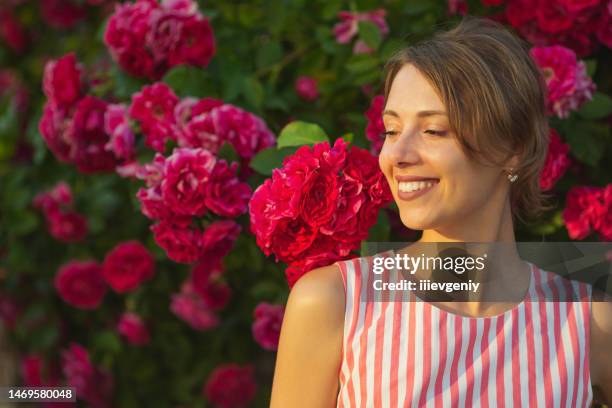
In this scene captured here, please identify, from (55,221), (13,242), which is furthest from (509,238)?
(13,242)

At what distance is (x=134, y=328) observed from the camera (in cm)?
331

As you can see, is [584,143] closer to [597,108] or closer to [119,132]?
[597,108]

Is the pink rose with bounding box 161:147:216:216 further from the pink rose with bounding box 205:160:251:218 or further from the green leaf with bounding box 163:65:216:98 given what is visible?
the green leaf with bounding box 163:65:216:98

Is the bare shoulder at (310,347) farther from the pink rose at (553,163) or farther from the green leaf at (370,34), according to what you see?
the green leaf at (370,34)

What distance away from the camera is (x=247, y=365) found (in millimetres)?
3424

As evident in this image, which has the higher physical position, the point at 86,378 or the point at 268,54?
the point at 268,54

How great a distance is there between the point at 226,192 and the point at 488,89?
69 cm

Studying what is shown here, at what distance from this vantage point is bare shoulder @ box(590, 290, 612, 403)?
Answer: 171 centimetres

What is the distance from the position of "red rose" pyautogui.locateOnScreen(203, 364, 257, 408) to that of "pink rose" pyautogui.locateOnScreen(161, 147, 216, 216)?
142 cm

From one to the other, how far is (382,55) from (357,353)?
1.04m

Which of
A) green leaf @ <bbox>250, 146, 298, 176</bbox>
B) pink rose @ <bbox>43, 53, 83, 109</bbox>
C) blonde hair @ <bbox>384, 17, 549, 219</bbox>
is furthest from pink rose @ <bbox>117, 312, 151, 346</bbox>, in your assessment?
blonde hair @ <bbox>384, 17, 549, 219</bbox>

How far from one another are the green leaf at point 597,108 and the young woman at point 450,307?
59 centimetres

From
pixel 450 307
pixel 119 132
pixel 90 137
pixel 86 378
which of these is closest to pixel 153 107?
pixel 119 132

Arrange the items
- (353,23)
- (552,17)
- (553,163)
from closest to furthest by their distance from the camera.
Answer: (553,163) < (552,17) < (353,23)
